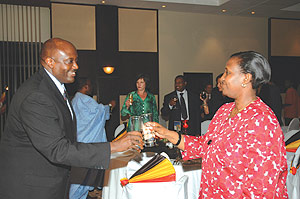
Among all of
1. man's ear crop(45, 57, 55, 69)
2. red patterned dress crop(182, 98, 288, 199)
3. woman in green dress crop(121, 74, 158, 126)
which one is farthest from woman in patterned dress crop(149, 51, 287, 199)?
woman in green dress crop(121, 74, 158, 126)

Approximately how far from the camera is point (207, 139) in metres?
1.74

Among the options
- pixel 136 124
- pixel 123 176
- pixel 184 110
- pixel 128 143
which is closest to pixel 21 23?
pixel 184 110

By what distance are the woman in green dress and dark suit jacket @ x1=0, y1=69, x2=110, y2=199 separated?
276 cm

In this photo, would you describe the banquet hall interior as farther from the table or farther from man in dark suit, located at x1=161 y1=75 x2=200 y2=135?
the table

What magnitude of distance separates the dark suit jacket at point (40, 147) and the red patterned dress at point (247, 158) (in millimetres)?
625

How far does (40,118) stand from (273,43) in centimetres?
878

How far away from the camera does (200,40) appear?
826 centimetres

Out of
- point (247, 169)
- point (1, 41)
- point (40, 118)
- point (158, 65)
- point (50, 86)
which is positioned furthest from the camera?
point (158, 65)

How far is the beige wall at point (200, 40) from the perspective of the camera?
789 centimetres

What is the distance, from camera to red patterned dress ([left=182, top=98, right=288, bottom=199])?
138 cm

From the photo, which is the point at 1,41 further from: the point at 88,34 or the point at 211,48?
the point at 211,48

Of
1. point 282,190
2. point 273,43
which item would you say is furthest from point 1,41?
point 273,43

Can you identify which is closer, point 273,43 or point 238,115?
point 238,115

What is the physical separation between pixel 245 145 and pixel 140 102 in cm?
321
